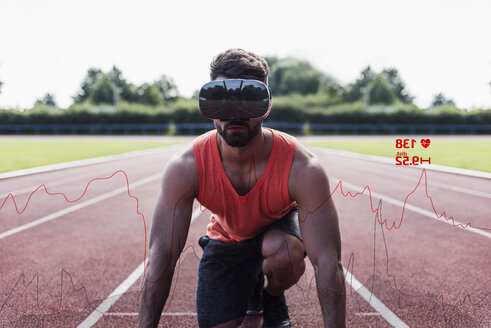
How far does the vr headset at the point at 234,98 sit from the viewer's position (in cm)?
201

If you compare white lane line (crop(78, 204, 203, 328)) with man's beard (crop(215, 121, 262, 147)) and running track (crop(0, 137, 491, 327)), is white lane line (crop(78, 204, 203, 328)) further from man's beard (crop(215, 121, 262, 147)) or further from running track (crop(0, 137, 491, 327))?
man's beard (crop(215, 121, 262, 147))

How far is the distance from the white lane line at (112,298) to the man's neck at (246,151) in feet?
4.88

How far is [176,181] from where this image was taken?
2.29 m

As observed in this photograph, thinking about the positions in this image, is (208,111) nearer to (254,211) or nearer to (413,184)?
(254,211)

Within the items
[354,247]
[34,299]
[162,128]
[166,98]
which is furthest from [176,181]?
[166,98]

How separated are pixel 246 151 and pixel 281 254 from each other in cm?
69

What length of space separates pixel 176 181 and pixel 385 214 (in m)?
4.85

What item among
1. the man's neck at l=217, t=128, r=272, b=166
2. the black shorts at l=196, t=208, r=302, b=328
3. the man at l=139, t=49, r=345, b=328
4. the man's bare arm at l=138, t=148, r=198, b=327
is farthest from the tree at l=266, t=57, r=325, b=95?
the man's bare arm at l=138, t=148, r=198, b=327

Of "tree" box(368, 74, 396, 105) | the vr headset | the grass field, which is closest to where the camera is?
the vr headset

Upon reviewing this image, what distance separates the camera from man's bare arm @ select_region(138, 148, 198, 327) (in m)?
2.21

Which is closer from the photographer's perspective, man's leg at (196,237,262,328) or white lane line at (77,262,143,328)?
man's leg at (196,237,262,328)

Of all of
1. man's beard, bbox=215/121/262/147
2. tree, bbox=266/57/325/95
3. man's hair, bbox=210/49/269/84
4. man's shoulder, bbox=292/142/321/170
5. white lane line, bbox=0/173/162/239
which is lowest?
white lane line, bbox=0/173/162/239

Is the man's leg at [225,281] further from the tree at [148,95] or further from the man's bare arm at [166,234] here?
the tree at [148,95]

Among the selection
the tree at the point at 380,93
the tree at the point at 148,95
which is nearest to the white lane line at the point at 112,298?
the tree at the point at 380,93
